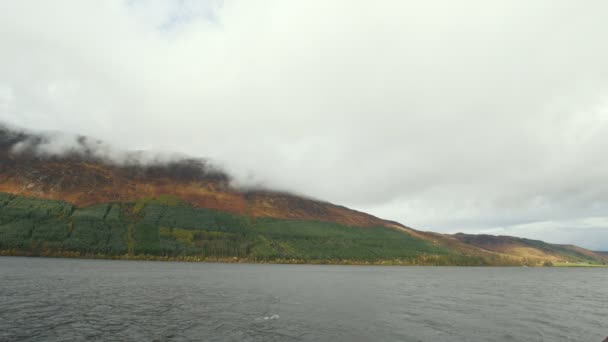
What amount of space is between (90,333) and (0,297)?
34044 millimetres

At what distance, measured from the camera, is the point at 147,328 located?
4322 centimetres

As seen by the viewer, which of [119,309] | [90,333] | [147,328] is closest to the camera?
[90,333]

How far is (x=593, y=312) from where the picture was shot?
7262 centimetres

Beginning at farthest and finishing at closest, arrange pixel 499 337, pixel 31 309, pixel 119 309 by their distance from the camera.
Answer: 1. pixel 119 309
2. pixel 31 309
3. pixel 499 337

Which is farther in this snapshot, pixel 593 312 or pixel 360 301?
pixel 360 301

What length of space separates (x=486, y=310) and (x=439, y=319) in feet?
64.7

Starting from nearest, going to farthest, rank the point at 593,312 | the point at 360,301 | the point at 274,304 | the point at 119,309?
the point at 119,309
the point at 274,304
the point at 593,312
the point at 360,301

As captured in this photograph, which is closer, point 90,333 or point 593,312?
point 90,333

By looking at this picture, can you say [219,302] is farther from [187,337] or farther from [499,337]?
[499,337]

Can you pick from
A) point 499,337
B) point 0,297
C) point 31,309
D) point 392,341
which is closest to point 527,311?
point 499,337

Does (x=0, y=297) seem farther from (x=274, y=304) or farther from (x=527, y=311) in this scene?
(x=527, y=311)

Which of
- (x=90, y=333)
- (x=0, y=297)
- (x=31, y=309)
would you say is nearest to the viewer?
(x=90, y=333)

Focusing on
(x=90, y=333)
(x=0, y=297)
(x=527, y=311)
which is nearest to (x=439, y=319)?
(x=527, y=311)

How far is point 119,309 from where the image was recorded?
182 feet
